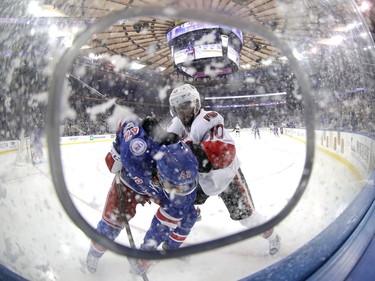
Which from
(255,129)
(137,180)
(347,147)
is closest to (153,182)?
(137,180)

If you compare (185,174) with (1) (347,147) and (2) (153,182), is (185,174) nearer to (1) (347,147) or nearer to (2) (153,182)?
(2) (153,182)

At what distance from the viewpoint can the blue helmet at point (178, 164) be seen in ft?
0.90

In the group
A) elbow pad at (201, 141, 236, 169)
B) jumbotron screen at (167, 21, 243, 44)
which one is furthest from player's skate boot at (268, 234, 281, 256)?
jumbotron screen at (167, 21, 243, 44)

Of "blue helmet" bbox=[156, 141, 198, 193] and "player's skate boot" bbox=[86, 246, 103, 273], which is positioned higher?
"blue helmet" bbox=[156, 141, 198, 193]

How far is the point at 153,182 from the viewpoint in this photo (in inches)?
12.2

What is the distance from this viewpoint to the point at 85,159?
27cm

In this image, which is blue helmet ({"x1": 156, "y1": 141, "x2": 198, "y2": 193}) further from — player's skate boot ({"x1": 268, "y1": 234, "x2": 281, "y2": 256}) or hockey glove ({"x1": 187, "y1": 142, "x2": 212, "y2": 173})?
player's skate boot ({"x1": 268, "y1": 234, "x2": 281, "y2": 256})

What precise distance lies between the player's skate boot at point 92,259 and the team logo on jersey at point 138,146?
0.11 m

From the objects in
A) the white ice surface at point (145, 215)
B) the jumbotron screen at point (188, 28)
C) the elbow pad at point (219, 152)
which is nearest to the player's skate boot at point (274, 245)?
the white ice surface at point (145, 215)

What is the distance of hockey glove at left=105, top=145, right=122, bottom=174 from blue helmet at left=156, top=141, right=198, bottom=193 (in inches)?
2.2

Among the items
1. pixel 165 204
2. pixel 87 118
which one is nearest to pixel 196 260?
pixel 165 204

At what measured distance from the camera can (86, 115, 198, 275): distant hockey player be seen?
10.9 inches

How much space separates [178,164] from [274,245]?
181mm

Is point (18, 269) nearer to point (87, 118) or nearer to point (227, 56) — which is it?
point (87, 118)
